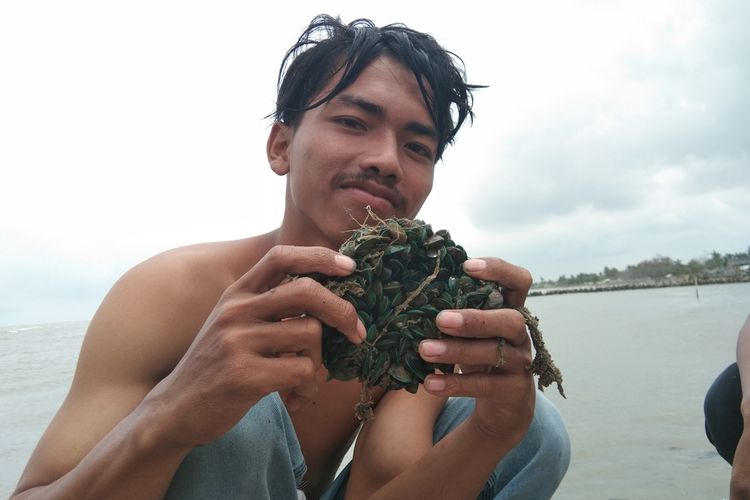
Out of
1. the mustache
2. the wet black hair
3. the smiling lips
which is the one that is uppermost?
the wet black hair

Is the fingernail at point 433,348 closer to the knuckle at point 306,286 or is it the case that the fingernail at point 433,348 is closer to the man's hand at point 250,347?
the man's hand at point 250,347

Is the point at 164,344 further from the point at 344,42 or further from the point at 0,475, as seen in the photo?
the point at 0,475

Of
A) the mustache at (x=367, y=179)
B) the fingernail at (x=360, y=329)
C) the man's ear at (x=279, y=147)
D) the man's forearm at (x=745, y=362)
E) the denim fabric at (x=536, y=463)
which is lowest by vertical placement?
the denim fabric at (x=536, y=463)

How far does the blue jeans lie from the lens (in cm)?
203

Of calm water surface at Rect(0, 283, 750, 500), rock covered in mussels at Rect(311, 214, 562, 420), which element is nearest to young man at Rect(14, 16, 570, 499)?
rock covered in mussels at Rect(311, 214, 562, 420)

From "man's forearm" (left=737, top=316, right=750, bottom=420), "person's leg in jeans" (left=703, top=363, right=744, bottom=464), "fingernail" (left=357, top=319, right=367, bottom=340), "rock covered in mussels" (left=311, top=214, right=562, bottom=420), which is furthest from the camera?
"person's leg in jeans" (left=703, top=363, right=744, bottom=464)

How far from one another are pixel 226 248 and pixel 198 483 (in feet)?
4.34

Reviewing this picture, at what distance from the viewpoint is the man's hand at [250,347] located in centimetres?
162

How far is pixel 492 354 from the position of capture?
6.03 feet

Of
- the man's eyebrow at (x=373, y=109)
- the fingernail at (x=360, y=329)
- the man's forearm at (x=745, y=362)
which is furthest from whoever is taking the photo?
the man's eyebrow at (x=373, y=109)

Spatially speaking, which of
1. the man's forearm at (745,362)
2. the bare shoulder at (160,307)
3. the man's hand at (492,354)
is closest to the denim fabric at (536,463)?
the man's hand at (492,354)

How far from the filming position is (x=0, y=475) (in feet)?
20.1

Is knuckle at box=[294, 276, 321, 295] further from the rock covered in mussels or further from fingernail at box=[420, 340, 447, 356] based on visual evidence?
fingernail at box=[420, 340, 447, 356]

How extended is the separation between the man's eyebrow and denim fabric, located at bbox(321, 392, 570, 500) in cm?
162
